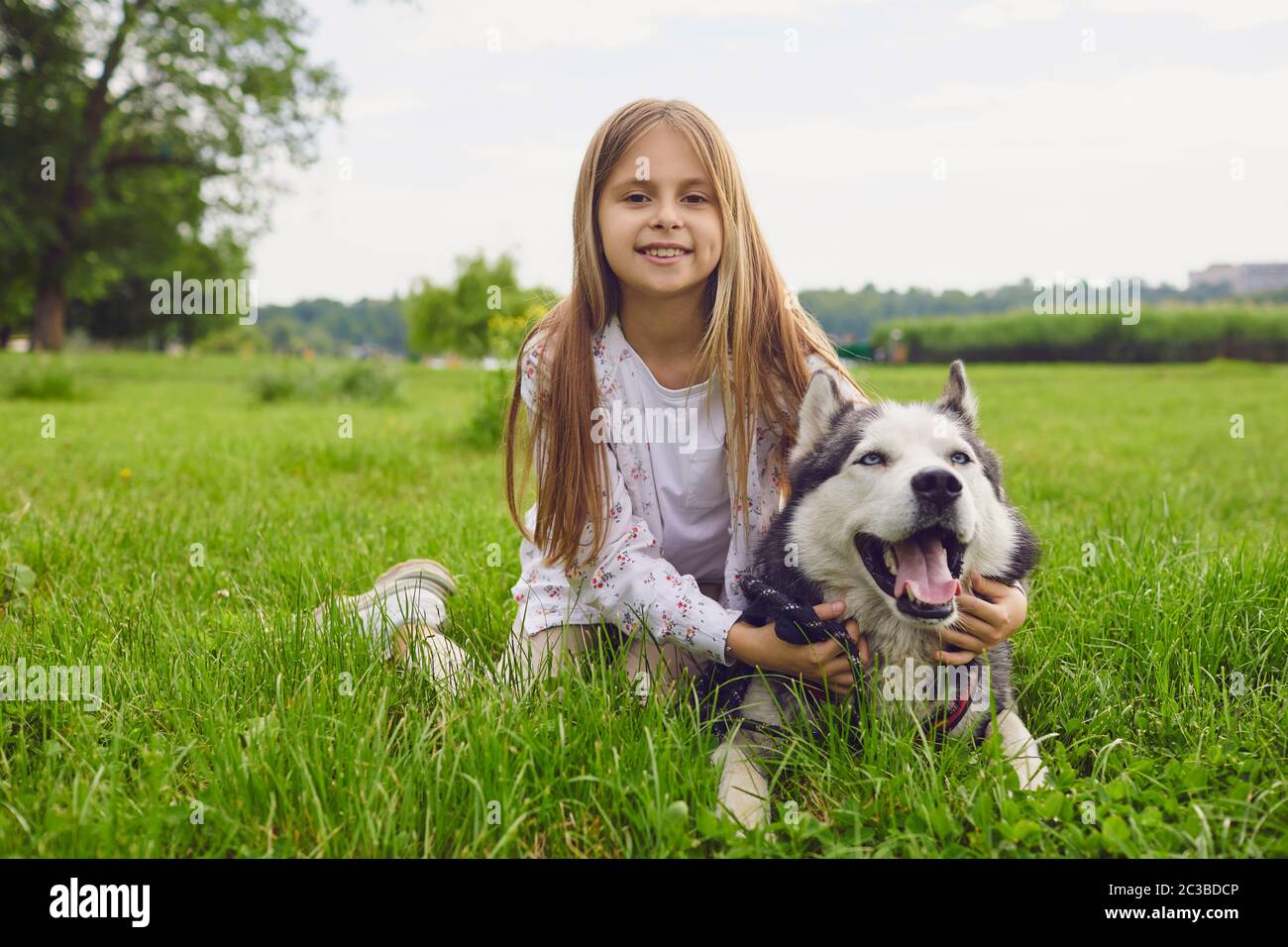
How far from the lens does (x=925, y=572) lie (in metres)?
2.36

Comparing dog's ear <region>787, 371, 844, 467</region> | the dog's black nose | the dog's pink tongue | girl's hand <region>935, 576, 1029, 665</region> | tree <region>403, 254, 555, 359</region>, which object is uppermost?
tree <region>403, 254, 555, 359</region>

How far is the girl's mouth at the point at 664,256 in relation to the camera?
2836 millimetres

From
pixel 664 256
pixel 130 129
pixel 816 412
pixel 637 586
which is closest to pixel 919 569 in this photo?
pixel 816 412

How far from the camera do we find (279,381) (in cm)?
1362

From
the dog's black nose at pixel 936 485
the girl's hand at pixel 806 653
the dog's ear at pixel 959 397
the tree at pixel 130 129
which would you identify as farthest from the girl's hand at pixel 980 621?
the tree at pixel 130 129

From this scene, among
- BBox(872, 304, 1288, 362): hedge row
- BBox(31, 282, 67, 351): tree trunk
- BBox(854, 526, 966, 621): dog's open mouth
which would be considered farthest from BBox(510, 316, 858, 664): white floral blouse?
BBox(872, 304, 1288, 362): hedge row

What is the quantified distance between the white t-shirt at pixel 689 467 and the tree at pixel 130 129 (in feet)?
75.9

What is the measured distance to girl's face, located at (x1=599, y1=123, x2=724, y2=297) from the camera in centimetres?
282

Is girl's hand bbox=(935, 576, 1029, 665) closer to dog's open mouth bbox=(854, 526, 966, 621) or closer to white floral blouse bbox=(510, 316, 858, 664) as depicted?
dog's open mouth bbox=(854, 526, 966, 621)

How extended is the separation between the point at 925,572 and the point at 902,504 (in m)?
0.23

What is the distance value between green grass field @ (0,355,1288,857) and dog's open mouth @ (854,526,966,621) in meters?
0.34

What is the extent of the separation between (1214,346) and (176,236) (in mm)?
35241

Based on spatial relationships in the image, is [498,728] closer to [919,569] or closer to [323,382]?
[919,569]

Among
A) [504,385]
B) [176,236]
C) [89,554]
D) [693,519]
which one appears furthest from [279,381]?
[176,236]
